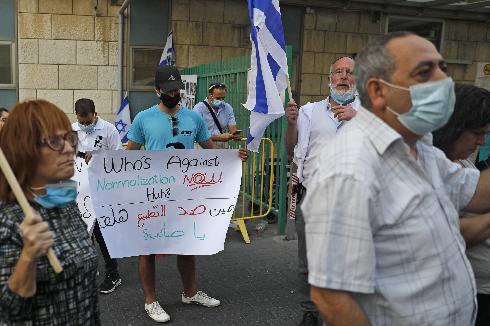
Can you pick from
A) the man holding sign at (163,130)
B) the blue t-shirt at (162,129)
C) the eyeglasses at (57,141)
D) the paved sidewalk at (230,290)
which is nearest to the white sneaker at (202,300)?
the paved sidewalk at (230,290)

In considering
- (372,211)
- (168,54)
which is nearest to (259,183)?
(168,54)

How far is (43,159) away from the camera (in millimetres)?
1920

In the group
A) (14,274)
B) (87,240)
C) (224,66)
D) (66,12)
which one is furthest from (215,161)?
(66,12)

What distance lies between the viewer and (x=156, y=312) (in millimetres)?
3854

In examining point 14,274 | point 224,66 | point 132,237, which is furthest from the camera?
point 224,66

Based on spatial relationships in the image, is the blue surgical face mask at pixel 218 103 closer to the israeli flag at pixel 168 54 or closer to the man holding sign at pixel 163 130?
the israeli flag at pixel 168 54

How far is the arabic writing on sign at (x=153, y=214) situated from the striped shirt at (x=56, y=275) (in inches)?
73.3

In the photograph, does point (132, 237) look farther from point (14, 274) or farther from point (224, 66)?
point (224, 66)

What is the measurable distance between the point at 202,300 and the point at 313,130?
1698mm

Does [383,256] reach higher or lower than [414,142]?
lower

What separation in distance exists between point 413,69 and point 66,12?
8652mm

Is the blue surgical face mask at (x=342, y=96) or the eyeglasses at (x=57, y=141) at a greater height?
the blue surgical face mask at (x=342, y=96)

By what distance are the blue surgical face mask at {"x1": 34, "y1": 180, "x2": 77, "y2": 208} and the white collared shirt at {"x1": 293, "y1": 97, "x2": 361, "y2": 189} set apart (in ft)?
6.37

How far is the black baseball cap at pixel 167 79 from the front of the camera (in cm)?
379
